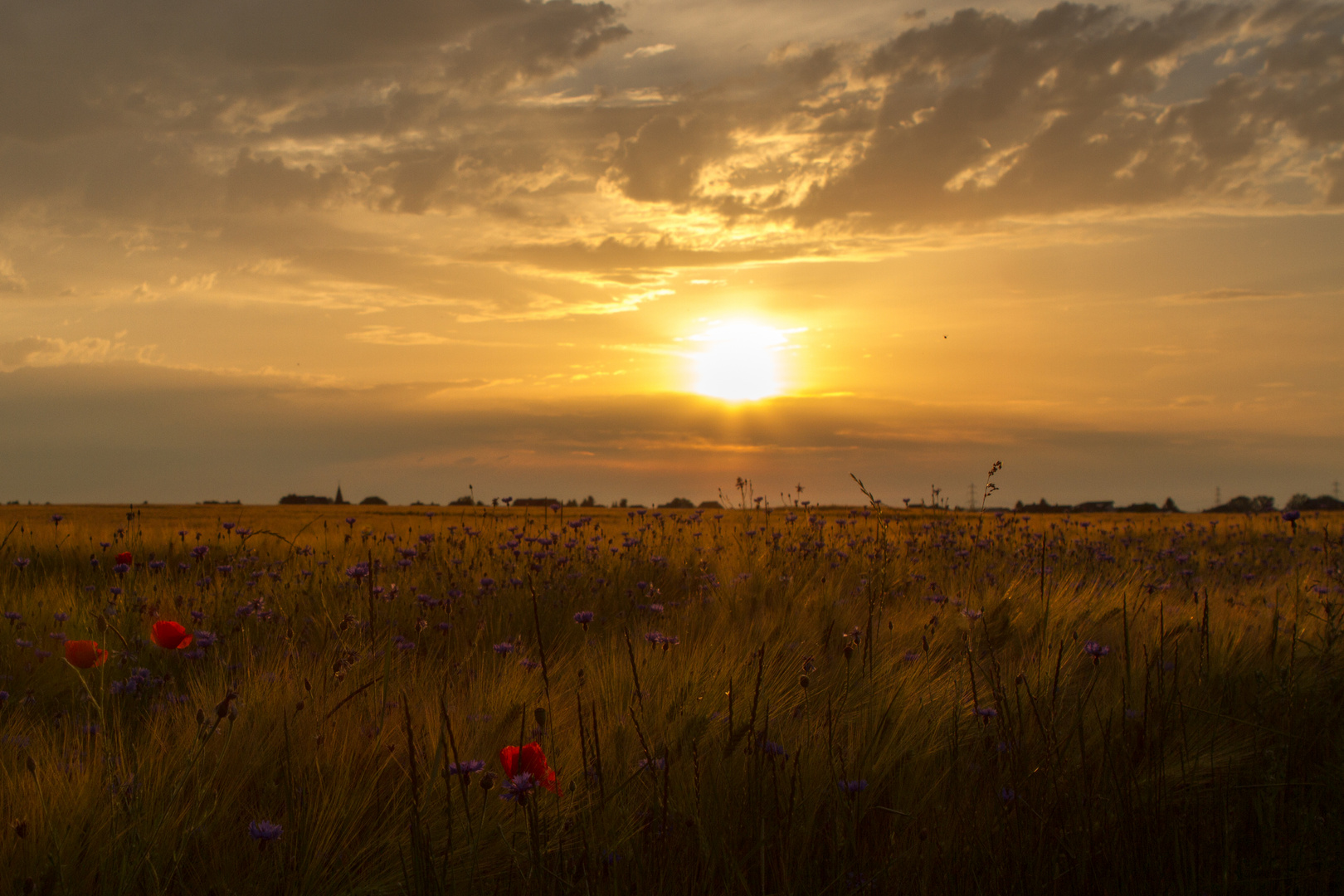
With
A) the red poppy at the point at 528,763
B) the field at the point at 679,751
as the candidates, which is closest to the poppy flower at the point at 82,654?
the field at the point at 679,751

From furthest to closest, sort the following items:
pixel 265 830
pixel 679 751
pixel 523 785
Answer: pixel 679 751, pixel 265 830, pixel 523 785

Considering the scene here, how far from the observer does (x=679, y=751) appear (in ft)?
8.18

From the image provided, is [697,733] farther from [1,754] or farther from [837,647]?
[1,754]

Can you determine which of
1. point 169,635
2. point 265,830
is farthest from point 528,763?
point 169,635

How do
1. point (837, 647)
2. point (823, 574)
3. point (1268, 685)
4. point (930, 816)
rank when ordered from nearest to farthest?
point (930, 816)
point (1268, 685)
point (837, 647)
point (823, 574)

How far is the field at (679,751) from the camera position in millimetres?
2074

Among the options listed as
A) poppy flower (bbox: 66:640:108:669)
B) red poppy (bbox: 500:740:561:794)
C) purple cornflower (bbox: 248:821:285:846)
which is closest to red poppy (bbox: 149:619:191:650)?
poppy flower (bbox: 66:640:108:669)

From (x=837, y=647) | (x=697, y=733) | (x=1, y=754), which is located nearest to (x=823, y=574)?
(x=837, y=647)

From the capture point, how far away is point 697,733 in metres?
2.66

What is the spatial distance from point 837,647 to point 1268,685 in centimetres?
175

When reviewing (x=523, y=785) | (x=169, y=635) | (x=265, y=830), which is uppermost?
(x=169, y=635)

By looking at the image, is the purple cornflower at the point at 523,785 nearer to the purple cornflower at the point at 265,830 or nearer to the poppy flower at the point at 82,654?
the purple cornflower at the point at 265,830

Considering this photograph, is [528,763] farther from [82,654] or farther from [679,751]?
[82,654]

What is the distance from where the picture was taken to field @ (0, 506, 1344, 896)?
2.07m
